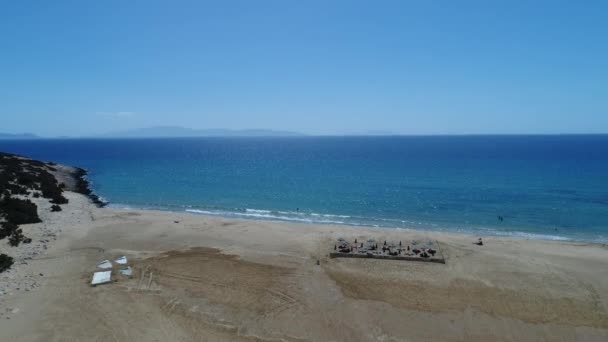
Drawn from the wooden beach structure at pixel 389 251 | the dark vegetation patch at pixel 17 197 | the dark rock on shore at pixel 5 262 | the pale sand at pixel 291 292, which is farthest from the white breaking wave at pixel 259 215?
the dark rock on shore at pixel 5 262

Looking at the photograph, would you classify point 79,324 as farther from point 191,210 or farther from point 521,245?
point 521,245

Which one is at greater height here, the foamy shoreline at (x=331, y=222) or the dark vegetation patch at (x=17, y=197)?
the dark vegetation patch at (x=17, y=197)

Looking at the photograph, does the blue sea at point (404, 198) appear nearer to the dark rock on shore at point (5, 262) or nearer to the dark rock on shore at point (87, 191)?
the dark rock on shore at point (87, 191)

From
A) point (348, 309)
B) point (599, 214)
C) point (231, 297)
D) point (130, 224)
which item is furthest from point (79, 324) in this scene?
point (599, 214)

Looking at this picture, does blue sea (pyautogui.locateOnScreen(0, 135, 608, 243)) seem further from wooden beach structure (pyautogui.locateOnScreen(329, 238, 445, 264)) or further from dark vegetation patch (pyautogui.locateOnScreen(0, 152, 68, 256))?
wooden beach structure (pyautogui.locateOnScreen(329, 238, 445, 264))

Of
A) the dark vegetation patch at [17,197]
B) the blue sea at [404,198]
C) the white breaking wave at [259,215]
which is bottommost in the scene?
the white breaking wave at [259,215]

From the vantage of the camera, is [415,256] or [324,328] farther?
[415,256]

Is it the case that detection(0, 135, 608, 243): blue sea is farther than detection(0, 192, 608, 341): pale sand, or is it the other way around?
detection(0, 135, 608, 243): blue sea

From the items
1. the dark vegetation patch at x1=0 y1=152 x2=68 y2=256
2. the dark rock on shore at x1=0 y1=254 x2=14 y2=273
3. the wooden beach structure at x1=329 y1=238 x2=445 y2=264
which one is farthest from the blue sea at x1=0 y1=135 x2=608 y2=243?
the dark rock on shore at x1=0 y1=254 x2=14 y2=273
